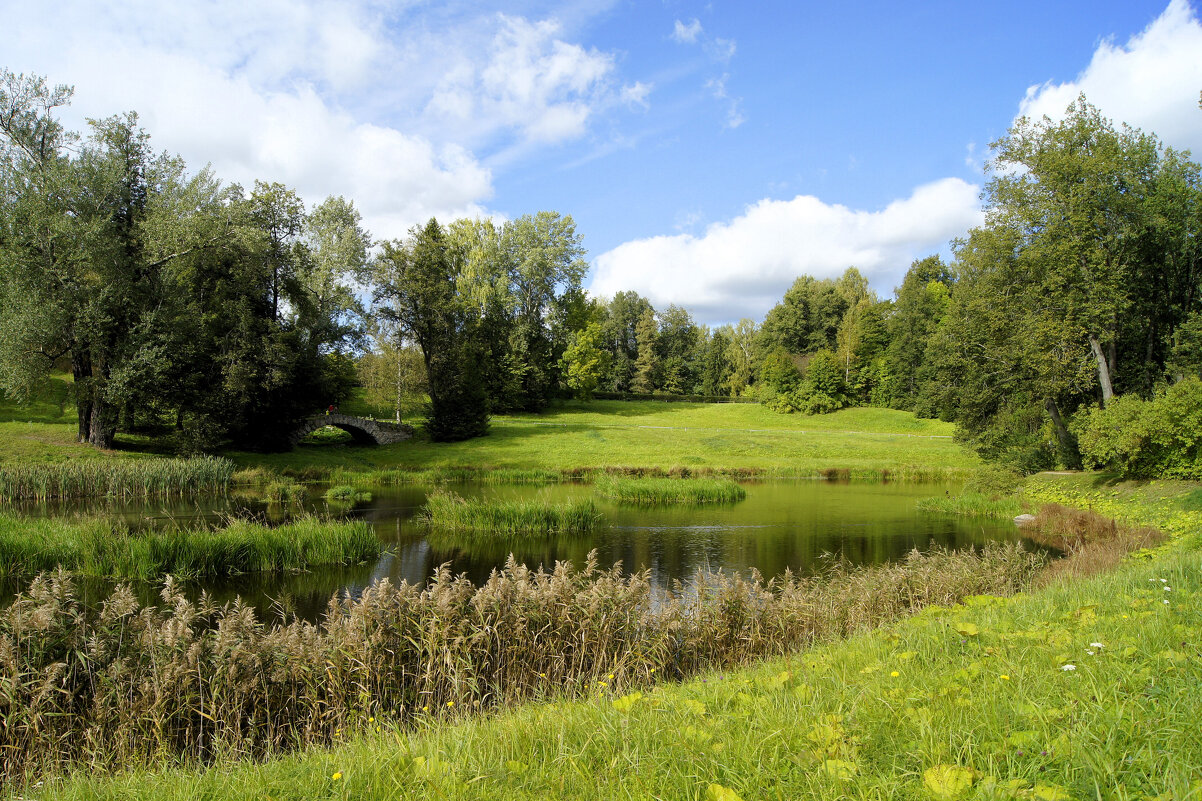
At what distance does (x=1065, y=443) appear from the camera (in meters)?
25.5

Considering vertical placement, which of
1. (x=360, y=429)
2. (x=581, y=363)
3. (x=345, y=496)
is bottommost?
(x=345, y=496)

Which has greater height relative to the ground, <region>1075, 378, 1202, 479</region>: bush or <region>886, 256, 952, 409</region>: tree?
<region>886, 256, 952, 409</region>: tree

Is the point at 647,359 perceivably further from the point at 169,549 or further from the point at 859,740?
the point at 859,740

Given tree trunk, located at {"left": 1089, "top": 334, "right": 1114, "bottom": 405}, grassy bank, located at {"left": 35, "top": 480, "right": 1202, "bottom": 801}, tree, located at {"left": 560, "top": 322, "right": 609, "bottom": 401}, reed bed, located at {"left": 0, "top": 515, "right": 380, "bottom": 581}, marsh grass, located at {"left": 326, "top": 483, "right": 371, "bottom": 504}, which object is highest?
tree, located at {"left": 560, "top": 322, "right": 609, "bottom": 401}

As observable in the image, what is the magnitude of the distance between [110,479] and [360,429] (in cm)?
1668

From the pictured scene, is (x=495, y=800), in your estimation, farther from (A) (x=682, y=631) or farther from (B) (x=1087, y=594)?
(B) (x=1087, y=594)

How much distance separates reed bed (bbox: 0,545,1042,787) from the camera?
5836 millimetres

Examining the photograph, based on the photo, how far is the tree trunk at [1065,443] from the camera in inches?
991

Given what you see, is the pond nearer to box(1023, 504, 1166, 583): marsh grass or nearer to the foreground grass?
box(1023, 504, 1166, 583): marsh grass

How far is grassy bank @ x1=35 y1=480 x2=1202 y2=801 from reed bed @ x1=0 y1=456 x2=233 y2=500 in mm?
23207

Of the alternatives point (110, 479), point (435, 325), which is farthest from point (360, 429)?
point (110, 479)

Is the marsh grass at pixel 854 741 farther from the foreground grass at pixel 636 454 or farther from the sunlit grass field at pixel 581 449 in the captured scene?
the sunlit grass field at pixel 581 449

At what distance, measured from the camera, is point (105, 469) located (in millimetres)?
23281

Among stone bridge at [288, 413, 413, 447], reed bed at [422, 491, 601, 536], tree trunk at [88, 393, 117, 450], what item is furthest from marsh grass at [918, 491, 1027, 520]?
tree trunk at [88, 393, 117, 450]
